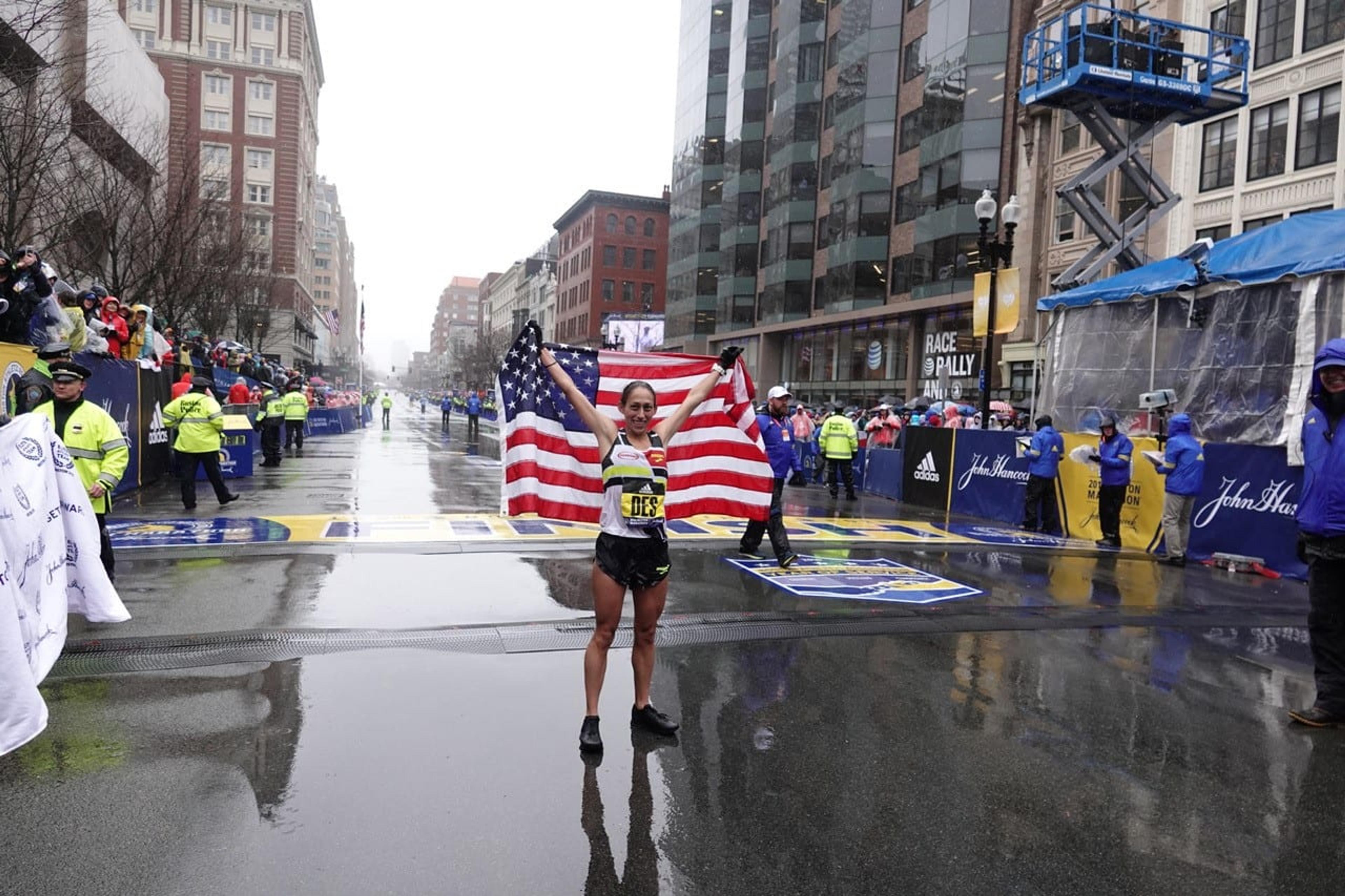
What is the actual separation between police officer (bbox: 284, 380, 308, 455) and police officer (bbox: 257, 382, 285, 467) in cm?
181

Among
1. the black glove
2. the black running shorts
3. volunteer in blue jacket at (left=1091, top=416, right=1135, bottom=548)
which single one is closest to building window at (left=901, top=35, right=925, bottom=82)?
volunteer in blue jacket at (left=1091, top=416, right=1135, bottom=548)

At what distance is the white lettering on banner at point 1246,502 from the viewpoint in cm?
1053

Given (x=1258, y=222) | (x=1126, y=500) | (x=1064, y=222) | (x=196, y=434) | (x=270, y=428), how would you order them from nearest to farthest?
(x=196, y=434) → (x=1126, y=500) → (x=270, y=428) → (x=1258, y=222) → (x=1064, y=222)

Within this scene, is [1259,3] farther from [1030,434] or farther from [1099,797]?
[1099,797]

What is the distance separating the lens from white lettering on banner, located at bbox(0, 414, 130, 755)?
13.2 feet

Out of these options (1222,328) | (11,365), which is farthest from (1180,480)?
(11,365)

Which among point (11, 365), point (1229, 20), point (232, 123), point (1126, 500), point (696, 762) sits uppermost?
point (232, 123)

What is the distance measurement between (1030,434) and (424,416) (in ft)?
206

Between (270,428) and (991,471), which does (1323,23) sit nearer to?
(991,471)

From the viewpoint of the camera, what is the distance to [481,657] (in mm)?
5969

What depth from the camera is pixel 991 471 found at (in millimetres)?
15344

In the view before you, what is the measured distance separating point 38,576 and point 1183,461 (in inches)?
446

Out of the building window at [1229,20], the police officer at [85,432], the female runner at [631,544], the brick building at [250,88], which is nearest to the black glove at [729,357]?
the female runner at [631,544]

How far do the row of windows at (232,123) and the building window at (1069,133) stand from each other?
70.3 metres
